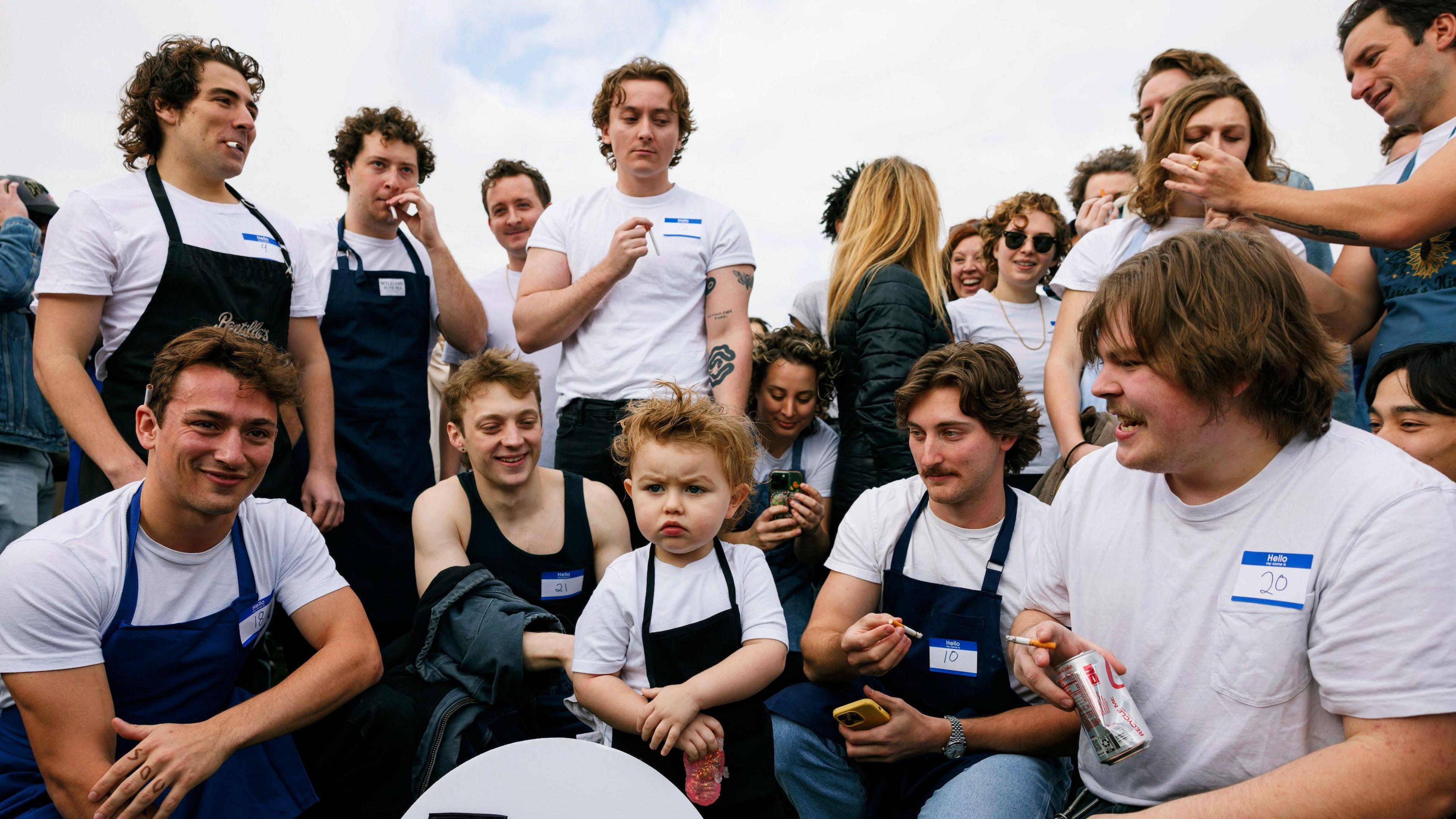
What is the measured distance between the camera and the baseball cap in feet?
15.4

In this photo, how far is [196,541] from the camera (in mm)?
2580

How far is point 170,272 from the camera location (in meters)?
3.21

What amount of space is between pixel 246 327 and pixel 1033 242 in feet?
11.7

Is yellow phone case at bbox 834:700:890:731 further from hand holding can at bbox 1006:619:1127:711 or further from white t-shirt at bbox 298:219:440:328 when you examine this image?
white t-shirt at bbox 298:219:440:328

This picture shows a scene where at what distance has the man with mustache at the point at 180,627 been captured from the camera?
2.26 meters

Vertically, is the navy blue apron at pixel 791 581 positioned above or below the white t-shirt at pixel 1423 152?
below

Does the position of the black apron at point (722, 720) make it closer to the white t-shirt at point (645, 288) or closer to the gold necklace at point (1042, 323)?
the white t-shirt at point (645, 288)

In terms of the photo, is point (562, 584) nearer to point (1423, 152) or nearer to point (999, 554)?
point (999, 554)

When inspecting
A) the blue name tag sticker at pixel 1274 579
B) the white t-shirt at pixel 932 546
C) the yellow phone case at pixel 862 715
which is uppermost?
the blue name tag sticker at pixel 1274 579

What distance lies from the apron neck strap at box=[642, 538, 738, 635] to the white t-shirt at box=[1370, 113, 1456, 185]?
7.74 ft

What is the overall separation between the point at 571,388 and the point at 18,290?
2.77 m

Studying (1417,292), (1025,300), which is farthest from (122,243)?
(1417,292)

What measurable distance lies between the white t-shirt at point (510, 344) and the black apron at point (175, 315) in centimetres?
111

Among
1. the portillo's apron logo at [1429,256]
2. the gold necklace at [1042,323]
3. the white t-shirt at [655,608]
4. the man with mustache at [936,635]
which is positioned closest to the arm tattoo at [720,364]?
the man with mustache at [936,635]
